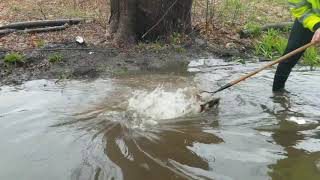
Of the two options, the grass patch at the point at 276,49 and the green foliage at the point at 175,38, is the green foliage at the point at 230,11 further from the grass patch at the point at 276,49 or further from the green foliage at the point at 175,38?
the green foliage at the point at 175,38

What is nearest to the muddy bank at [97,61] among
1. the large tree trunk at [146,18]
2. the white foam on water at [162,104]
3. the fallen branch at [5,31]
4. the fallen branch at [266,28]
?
the large tree trunk at [146,18]

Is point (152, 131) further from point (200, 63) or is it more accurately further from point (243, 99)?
point (200, 63)

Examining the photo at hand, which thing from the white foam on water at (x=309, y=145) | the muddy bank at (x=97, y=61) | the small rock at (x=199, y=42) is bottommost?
the white foam on water at (x=309, y=145)

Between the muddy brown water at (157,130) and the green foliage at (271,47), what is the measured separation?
129cm

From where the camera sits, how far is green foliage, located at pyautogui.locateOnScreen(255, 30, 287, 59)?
8.12 m

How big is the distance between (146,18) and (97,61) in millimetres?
1355

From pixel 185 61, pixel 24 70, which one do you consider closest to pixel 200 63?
pixel 185 61

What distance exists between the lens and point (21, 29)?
9.27 metres

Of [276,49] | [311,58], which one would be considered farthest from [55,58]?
[311,58]

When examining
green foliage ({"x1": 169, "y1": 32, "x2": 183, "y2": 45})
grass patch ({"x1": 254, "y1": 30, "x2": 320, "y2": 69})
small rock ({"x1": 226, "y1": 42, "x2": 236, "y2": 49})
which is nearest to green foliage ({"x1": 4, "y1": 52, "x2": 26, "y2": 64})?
green foliage ({"x1": 169, "y1": 32, "x2": 183, "y2": 45})

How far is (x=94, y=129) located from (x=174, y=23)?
4.02 metres

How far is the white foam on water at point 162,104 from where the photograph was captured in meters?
5.47

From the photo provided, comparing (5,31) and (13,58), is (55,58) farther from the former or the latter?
(5,31)

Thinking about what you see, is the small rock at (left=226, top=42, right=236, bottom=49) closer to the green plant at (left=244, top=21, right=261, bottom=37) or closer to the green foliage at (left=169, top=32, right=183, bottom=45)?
the green plant at (left=244, top=21, right=261, bottom=37)
